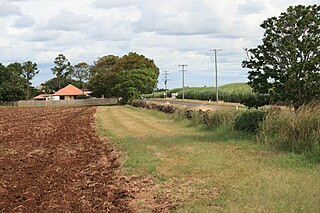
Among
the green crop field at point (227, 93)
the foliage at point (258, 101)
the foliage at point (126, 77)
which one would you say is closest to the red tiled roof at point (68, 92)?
the foliage at point (126, 77)

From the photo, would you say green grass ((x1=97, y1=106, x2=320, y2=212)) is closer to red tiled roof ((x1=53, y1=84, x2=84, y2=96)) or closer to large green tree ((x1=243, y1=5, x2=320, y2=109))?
large green tree ((x1=243, y1=5, x2=320, y2=109))

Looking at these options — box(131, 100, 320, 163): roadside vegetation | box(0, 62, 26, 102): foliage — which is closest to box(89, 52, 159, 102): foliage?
box(0, 62, 26, 102): foliage

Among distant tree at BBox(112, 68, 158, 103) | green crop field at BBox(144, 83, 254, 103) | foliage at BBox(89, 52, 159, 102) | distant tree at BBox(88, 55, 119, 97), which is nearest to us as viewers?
green crop field at BBox(144, 83, 254, 103)

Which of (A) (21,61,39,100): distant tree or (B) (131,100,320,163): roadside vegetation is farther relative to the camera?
(A) (21,61,39,100): distant tree

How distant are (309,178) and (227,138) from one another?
9107mm

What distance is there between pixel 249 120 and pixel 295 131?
4.77m

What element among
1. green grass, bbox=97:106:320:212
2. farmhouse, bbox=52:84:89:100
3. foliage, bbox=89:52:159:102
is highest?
foliage, bbox=89:52:159:102

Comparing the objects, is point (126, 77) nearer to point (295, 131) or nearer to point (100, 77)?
point (100, 77)

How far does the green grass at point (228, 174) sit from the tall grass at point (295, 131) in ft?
1.55

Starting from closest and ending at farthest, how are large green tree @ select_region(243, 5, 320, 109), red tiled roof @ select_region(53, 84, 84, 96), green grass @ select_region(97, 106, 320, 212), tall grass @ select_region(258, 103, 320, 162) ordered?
green grass @ select_region(97, 106, 320, 212), tall grass @ select_region(258, 103, 320, 162), large green tree @ select_region(243, 5, 320, 109), red tiled roof @ select_region(53, 84, 84, 96)

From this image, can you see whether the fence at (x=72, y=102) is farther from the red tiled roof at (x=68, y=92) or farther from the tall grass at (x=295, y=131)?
the tall grass at (x=295, y=131)

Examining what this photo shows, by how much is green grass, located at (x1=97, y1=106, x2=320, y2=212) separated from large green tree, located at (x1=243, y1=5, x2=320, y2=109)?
7.40ft

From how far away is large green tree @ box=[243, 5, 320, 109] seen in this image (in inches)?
693

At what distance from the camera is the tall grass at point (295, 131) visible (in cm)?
1459
